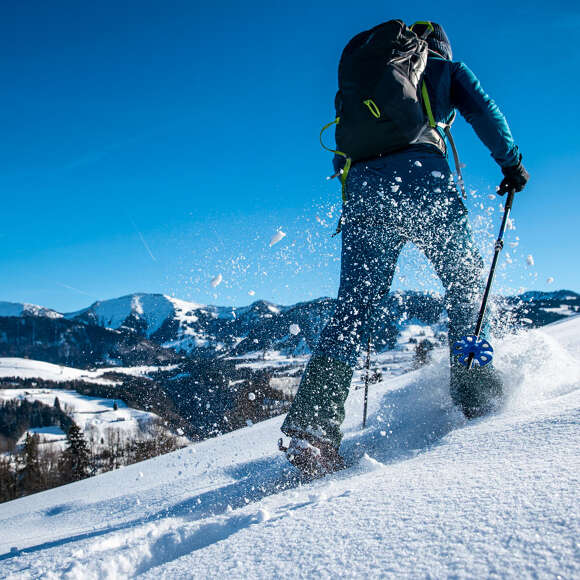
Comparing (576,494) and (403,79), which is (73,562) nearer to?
(576,494)

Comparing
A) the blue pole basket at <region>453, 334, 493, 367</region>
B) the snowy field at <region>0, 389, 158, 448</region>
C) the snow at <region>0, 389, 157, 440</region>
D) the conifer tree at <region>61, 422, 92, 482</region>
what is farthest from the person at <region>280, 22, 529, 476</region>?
the snow at <region>0, 389, 157, 440</region>

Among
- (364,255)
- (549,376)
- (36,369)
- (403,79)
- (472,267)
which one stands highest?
(36,369)

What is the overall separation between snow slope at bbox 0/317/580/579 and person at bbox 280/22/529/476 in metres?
0.40

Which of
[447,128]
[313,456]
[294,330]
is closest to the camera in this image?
[313,456]

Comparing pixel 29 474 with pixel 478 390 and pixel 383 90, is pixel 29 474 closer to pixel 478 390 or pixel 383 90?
pixel 478 390

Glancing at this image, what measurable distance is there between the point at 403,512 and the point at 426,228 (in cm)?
164

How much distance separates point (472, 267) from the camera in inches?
89.7

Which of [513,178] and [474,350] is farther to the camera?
[513,178]

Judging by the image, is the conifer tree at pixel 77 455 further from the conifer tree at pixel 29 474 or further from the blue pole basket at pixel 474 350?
the blue pole basket at pixel 474 350

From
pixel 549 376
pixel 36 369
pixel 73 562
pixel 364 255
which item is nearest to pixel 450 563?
pixel 73 562

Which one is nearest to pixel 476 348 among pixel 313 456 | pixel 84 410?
pixel 313 456

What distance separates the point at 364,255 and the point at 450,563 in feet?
5.52

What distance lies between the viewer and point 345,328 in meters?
2.17

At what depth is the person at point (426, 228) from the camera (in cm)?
215
